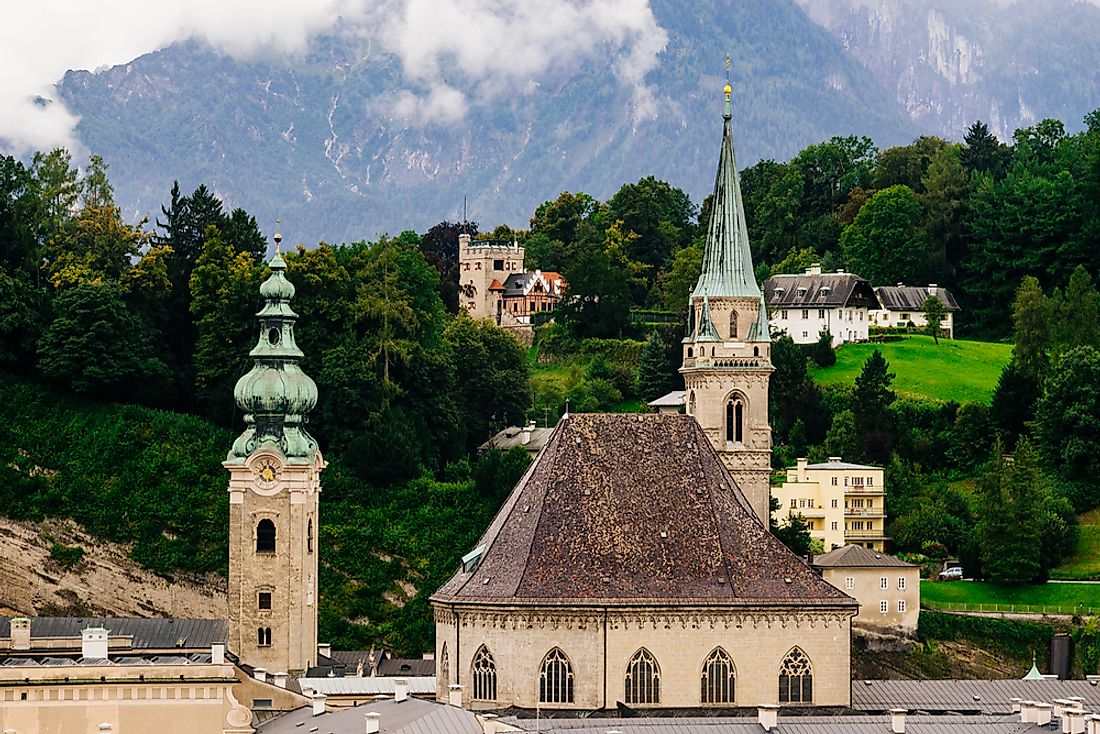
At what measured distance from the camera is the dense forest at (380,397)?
305ft

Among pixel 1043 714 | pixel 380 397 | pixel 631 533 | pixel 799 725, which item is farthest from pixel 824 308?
pixel 799 725

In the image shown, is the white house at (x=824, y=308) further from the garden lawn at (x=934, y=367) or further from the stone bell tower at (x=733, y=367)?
the stone bell tower at (x=733, y=367)

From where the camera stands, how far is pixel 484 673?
6694 cm

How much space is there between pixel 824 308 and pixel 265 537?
158 feet

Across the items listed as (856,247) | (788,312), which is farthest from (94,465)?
(856,247)

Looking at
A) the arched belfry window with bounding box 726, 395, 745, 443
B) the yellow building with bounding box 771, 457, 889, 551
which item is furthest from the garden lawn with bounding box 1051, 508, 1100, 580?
the arched belfry window with bounding box 726, 395, 745, 443

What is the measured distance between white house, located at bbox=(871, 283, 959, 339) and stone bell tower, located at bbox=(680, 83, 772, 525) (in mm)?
42227

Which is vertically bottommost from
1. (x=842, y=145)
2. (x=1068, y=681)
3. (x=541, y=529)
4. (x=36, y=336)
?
(x=1068, y=681)

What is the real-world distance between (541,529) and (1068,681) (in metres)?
18.2

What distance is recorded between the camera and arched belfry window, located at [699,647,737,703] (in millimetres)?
66875

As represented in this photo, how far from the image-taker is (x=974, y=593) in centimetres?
9275

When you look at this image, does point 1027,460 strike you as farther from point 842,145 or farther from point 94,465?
A: point 842,145

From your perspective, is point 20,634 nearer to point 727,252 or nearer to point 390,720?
point 390,720

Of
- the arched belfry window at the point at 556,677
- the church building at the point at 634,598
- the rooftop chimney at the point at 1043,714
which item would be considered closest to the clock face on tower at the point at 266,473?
the church building at the point at 634,598
